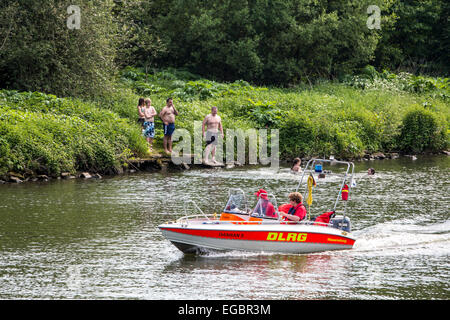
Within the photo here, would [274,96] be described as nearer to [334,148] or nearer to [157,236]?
[334,148]

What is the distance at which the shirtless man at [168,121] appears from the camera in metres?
27.3

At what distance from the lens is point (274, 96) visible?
34.0 meters

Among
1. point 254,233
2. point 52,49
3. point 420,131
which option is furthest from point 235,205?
point 420,131

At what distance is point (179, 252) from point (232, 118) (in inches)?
653

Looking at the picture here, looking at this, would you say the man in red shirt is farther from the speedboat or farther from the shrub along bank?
the shrub along bank

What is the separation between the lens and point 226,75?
41.9 meters

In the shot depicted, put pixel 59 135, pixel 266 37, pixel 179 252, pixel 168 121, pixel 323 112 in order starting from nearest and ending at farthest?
pixel 179 252 → pixel 59 135 → pixel 168 121 → pixel 323 112 → pixel 266 37

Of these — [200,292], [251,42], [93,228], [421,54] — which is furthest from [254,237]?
[421,54]

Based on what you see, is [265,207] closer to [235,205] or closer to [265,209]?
[265,209]

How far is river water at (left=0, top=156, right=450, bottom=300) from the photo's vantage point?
1236 centimetres

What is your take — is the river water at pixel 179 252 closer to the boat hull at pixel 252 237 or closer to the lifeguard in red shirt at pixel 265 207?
the boat hull at pixel 252 237

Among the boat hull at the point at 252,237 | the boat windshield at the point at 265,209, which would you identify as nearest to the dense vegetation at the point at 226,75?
the boat hull at the point at 252,237

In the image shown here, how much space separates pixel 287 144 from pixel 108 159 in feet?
29.0

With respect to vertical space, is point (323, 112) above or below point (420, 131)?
above
